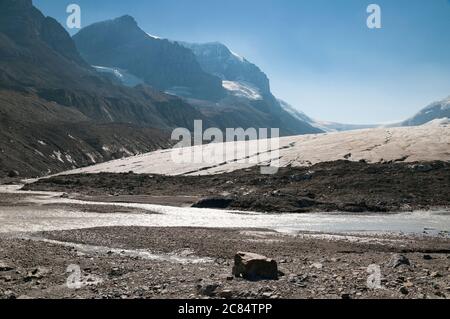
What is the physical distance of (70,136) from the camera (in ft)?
456

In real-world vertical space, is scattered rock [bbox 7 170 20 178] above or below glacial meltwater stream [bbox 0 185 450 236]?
above

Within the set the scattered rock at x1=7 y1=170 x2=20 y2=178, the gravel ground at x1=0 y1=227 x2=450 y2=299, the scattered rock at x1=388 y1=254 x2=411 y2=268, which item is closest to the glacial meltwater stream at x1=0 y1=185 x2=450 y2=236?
the gravel ground at x1=0 y1=227 x2=450 y2=299

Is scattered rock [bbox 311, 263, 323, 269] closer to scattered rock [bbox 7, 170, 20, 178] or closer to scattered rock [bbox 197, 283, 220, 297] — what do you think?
scattered rock [bbox 197, 283, 220, 297]

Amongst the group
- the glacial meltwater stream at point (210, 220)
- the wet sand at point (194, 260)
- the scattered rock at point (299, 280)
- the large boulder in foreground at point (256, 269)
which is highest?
the large boulder in foreground at point (256, 269)

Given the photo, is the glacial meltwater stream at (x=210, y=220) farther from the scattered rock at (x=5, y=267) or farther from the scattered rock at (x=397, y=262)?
the scattered rock at (x=397, y=262)

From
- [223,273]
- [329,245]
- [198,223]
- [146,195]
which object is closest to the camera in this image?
[223,273]

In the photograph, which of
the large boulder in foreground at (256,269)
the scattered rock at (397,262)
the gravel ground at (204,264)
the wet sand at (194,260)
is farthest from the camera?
the scattered rock at (397,262)

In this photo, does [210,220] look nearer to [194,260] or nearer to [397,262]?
[194,260]

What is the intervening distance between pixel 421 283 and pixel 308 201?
115ft

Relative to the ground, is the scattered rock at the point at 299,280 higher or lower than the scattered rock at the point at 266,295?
lower

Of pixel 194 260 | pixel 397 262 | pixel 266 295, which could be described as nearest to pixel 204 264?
pixel 194 260

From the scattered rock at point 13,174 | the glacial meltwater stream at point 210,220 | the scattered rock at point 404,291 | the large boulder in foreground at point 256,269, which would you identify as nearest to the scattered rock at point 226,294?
the large boulder in foreground at point 256,269
